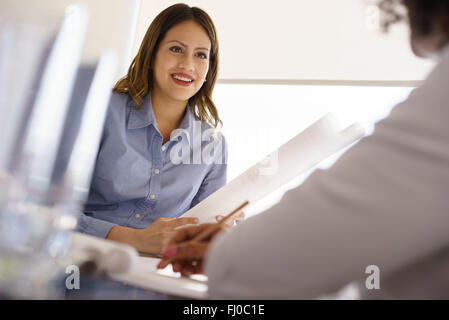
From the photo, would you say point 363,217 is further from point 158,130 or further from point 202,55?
point 202,55

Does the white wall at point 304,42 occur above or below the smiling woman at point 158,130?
above

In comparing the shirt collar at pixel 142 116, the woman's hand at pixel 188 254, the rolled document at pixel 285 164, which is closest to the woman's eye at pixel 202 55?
the shirt collar at pixel 142 116

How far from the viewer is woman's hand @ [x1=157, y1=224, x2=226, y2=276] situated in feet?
1.85

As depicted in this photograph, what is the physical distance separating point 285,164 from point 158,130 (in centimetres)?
44

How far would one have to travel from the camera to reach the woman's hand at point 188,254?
564 millimetres

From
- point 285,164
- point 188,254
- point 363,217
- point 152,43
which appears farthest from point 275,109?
point 363,217

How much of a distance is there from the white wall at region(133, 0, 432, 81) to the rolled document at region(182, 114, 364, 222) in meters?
0.82

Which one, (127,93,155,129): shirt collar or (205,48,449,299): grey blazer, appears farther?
(127,93,155,129): shirt collar

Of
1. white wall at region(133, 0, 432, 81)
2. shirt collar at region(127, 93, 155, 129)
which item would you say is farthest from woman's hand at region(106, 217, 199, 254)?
white wall at region(133, 0, 432, 81)

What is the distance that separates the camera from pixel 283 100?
1630 mm

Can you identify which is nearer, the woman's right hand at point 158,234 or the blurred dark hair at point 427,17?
the blurred dark hair at point 427,17

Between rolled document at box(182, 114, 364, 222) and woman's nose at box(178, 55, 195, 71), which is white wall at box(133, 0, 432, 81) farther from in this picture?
rolled document at box(182, 114, 364, 222)

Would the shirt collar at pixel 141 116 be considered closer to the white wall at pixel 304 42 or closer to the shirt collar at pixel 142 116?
the shirt collar at pixel 142 116

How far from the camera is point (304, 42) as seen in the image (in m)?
1.57
